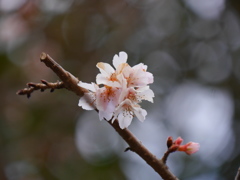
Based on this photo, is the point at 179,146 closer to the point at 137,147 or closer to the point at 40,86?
the point at 137,147

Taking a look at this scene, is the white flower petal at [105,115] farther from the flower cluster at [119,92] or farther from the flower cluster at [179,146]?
the flower cluster at [179,146]

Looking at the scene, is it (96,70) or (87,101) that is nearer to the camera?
(87,101)

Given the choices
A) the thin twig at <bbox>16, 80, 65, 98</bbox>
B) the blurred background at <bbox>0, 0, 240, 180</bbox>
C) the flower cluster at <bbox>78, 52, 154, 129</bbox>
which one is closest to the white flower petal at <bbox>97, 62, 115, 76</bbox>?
the flower cluster at <bbox>78, 52, 154, 129</bbox>

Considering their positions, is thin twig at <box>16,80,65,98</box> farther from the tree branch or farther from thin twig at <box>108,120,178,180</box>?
→ thin twig at <box>108,120,178,180</box>

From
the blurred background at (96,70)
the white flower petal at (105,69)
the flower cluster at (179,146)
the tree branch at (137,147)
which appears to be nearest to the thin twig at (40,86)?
the tree branch at (137,147)

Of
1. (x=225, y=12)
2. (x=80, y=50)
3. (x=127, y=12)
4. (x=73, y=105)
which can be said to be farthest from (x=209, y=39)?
(x=73, y=105)

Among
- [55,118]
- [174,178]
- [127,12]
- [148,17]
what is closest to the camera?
[174,178]

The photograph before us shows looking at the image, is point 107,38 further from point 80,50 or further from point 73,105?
point 73,105

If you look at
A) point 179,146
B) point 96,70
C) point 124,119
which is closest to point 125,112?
point 124,119

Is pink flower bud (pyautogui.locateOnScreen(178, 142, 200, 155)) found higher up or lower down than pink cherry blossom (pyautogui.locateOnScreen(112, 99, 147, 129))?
lower down
